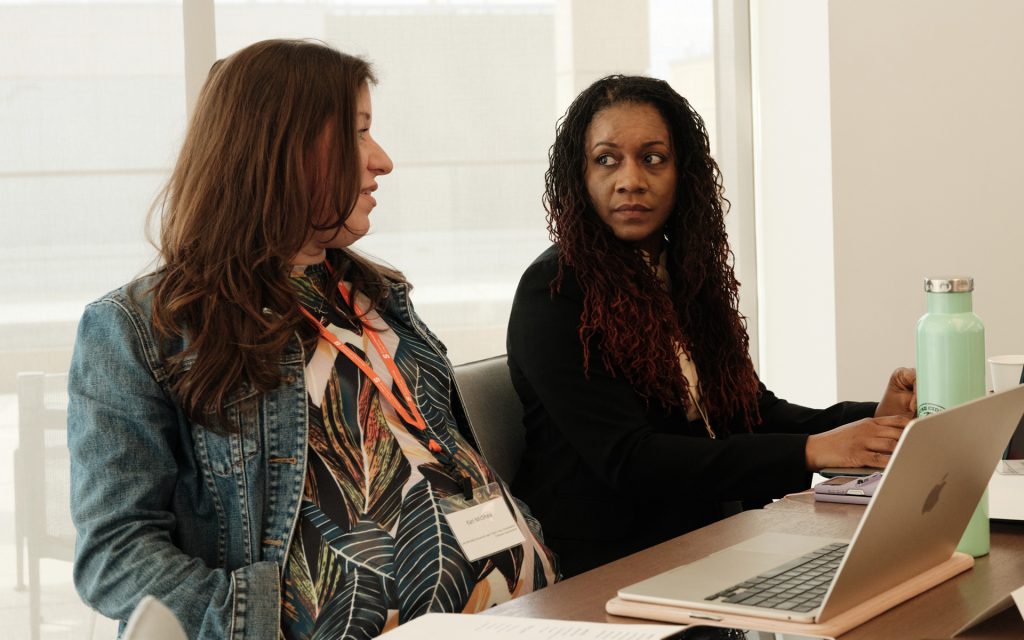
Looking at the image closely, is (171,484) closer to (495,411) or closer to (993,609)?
(495,411)

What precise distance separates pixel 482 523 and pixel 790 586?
1.86 ft

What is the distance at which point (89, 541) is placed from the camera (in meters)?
1.33

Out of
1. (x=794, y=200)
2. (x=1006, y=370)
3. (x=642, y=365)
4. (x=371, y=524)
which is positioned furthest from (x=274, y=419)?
(x=794, y=200)

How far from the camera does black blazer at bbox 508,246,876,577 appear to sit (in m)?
1.69

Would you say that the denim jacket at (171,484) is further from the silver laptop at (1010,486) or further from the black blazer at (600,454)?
the silver laptop at (1010,486)

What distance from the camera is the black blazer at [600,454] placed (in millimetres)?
1694

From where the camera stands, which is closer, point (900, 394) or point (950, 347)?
point (950, 347)

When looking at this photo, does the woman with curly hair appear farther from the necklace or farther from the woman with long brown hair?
the woman with long brown hair

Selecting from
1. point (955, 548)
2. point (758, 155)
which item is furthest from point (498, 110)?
point (955, 548)

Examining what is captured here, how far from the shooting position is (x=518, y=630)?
942mm

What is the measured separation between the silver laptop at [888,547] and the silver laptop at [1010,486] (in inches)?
7.6

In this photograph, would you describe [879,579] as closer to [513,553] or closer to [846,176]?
[513,553]

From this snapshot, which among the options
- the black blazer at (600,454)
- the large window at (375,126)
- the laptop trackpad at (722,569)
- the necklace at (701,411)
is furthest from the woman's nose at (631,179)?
the large window at (375,126)

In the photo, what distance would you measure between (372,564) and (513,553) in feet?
0.69
